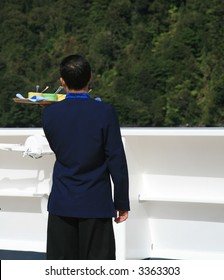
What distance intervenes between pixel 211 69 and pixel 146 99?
11.2 ft

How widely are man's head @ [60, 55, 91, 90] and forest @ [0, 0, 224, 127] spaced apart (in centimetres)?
2896

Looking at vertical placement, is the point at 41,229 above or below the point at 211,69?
below

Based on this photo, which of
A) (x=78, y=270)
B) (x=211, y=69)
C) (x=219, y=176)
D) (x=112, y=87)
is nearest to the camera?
(x=78, y=270)

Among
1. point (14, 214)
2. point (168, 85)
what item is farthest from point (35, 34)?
point (14, 214)

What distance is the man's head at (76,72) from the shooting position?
2.20 meters

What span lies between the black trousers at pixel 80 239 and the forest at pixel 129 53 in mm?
28938

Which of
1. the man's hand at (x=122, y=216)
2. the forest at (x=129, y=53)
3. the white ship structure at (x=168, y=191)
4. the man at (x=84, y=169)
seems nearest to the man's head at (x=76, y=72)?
the man at (x=84, y=169)

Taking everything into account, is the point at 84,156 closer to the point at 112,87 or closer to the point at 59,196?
the point at 59,196

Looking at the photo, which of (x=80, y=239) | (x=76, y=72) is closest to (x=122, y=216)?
(x=80, y=239)

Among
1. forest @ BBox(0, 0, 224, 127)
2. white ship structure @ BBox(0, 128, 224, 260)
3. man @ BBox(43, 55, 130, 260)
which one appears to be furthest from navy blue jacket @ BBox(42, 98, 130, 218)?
forest @ BBox(0, 0, 224, 127)

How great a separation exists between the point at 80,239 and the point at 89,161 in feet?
0.84

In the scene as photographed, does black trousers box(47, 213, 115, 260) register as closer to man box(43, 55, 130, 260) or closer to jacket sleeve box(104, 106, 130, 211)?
man box(43, 55, 130, 260)

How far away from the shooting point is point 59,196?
7.27ft

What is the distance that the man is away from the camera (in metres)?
2.17
